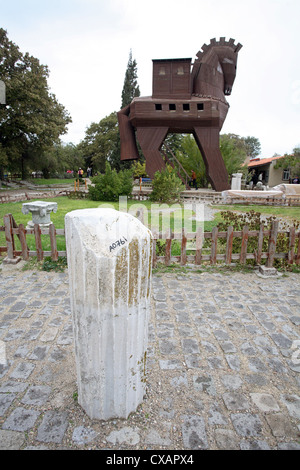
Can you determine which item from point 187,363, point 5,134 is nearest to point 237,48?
point 5,134

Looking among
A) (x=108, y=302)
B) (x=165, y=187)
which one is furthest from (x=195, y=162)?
(x=108, y=302)

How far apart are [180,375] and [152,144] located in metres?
16.9

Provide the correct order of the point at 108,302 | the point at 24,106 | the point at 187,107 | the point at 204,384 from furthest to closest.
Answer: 1. the point at 24,106
2. the point at 187,107
3. the point at 204,384
4. the point at 108,302

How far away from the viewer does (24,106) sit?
854 inches

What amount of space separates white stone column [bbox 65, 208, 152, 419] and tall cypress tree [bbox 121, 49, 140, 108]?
34861 mm

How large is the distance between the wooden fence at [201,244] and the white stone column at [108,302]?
366cm

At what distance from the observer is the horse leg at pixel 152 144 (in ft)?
58.5

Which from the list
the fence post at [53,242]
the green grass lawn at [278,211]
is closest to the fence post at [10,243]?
the fence post at [53,242]

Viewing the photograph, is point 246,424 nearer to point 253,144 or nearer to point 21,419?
point 21,419

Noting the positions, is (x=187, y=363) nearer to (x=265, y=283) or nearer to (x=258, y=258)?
(x=265, y=283)

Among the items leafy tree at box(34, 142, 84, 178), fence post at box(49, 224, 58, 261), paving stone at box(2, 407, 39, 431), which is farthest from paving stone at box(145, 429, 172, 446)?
leafy tree at box(34, 142, 84, 178)

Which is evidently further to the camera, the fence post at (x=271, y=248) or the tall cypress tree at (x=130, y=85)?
the tall cypress tree at (x=130, y=85)

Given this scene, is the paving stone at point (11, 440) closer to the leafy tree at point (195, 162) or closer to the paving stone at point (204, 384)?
the paving stone at point (204, 384)

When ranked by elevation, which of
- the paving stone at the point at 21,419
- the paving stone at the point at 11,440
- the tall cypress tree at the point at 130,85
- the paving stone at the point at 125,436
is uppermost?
the tall cypress tree at the point at 130,85
